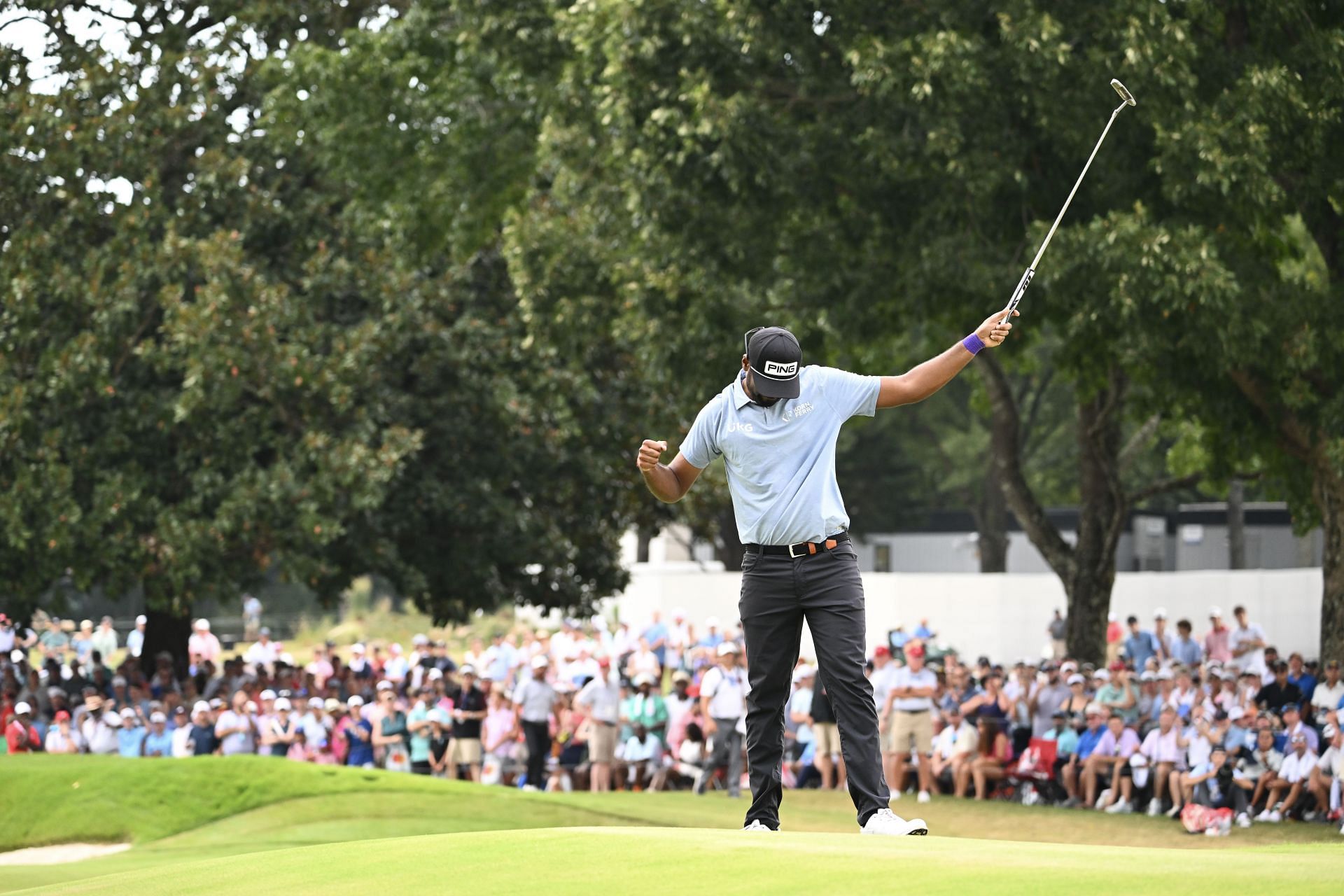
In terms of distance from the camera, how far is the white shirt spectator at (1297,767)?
18.1 meters

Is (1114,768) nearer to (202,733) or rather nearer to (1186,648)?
(1186,648)

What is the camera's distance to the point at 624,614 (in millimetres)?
49469

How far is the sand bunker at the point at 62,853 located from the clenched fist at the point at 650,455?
9619 millimetres

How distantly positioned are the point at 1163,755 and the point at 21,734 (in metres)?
14.4

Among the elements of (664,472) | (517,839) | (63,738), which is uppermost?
(664,472)

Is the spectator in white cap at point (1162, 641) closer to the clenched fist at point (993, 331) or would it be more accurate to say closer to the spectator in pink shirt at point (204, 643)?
the spectator in pink shirt at point (204, 643)

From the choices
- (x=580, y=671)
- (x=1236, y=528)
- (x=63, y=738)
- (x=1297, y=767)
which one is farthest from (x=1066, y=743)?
(x=1236, y=528)

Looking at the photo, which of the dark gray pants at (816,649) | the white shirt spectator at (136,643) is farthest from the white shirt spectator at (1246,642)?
the dark gray pants at (816,649)

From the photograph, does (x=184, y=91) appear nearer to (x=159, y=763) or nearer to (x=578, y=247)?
(x=578, y=247)

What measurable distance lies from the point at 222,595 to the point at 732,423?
66.1ft

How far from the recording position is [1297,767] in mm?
18156

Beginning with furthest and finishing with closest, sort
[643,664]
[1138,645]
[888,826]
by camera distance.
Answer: [1138,645] < [643,664] < [888,826]

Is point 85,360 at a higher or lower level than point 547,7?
lower


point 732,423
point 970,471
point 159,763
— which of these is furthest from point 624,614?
point 732,423
